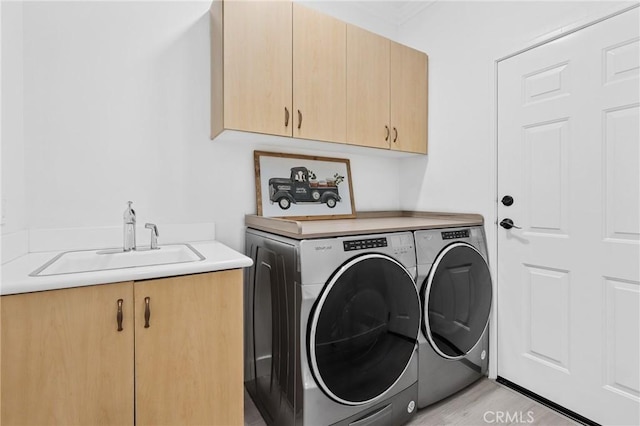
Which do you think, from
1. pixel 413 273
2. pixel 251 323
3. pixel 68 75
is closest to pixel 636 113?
pixel 413 273

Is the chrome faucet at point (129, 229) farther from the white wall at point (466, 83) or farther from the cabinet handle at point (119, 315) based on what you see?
the white wall at point (466, 83)

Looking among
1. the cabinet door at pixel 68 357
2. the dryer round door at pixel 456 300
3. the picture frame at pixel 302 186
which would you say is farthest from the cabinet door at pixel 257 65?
the dryer round door at pixel 456 300

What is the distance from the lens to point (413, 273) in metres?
1.67

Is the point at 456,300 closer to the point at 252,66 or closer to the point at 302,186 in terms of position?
the point at 302,186

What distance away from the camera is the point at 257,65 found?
171cm

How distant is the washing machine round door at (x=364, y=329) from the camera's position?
4.52 ft

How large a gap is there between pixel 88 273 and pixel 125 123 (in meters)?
0.96

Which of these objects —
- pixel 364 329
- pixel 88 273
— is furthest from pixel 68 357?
pixel 364 329

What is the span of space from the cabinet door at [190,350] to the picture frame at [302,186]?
2.68ft

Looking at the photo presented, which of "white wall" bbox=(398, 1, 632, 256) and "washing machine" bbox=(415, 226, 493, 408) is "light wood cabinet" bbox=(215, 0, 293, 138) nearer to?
"washing machine" bbox=(415, 226, 493, 408)

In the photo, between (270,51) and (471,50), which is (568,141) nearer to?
(471,50)

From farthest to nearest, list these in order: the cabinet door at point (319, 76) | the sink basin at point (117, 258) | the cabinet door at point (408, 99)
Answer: the cabinet door at point (408, 99) < the cabinet door at point (319, 76) < the sink basin at point (117, 258)

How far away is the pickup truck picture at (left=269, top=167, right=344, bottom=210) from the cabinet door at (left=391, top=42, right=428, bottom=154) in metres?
0.54

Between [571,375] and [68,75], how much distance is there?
3013mm
